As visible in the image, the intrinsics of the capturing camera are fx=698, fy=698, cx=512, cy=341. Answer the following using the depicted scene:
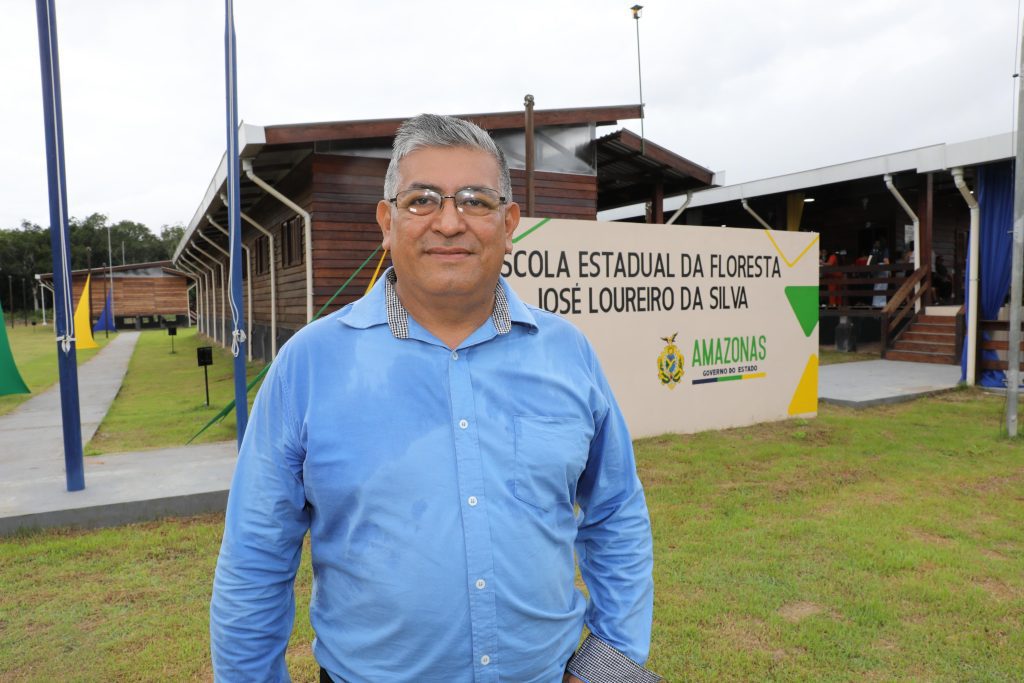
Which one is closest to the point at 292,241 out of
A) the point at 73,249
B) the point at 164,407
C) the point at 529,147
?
the point at 164,407

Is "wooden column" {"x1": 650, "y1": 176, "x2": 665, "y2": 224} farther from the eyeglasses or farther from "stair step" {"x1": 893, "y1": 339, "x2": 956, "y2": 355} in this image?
the eyeglasses

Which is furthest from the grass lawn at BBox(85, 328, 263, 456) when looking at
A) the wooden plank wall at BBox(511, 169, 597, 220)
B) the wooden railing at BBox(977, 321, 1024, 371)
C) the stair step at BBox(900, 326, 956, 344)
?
the stair step at BBox(900, 326, 956, 344)

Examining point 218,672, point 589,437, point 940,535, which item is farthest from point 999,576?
point 218,672

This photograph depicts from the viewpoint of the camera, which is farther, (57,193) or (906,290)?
(906,290)

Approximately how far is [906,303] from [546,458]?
51.0ft

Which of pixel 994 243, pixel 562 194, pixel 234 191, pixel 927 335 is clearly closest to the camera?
pixel 234 191

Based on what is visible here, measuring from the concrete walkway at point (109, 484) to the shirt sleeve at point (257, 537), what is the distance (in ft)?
13.0

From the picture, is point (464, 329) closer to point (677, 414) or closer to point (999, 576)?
point (999, 576)

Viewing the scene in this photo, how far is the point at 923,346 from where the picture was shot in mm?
13711

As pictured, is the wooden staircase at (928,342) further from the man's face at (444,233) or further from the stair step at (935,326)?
the man's face at (444,233)

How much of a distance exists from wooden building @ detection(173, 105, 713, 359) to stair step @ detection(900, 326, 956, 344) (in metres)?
5.21

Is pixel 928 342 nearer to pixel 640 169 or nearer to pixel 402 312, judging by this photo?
pixel 640 169

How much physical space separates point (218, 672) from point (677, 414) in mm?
6692

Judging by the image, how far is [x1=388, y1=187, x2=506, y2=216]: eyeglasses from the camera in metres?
1.50
